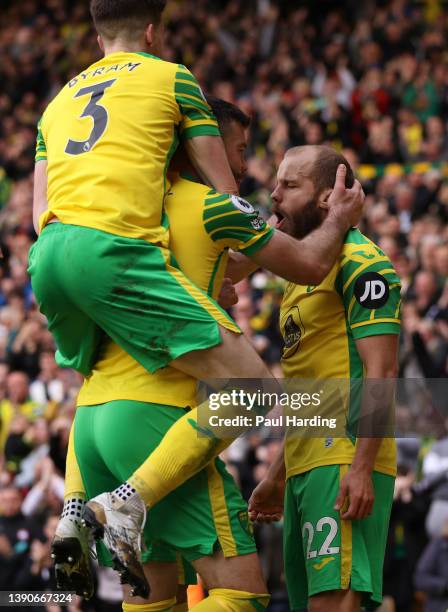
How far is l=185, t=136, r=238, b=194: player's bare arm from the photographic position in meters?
4.97

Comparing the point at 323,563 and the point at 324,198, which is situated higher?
the point at 324,198

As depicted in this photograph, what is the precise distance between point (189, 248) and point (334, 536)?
135 centimetres

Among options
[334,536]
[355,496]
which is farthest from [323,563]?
[355,496]

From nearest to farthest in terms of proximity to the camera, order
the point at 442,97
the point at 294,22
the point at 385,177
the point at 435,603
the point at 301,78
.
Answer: the point at 435,603 < the point at 385,177 < the point at 442,97 < the point at 301,78 < the point at 294,22

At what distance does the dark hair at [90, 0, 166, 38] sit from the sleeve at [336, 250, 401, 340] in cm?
131

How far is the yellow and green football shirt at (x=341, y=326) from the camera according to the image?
17.3 ft

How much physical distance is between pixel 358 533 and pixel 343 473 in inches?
10.1

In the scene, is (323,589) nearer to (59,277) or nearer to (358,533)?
(358,533)

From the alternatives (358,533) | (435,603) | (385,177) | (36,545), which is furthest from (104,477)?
(385,177)

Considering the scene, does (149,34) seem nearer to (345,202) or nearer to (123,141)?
(123,141)

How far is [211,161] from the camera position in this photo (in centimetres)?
500

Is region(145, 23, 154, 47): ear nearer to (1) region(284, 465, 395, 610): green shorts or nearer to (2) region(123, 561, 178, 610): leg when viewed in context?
(1) region(284, 465, 395, 610): green shorts

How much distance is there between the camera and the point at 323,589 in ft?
16.9

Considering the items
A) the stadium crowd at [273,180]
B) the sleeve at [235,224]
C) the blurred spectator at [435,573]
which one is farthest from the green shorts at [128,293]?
the blurred spectator at [435,573]
